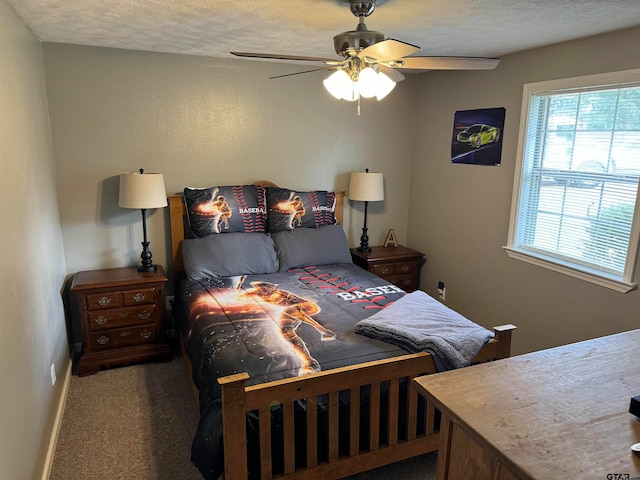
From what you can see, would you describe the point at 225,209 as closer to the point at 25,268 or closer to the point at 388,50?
the point at 25,268

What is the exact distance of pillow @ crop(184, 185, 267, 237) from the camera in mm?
3463

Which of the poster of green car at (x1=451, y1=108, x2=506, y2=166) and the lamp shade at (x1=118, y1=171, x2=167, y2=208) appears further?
the poster of green car at (x1=451, y1=108, x2=506, y2=166)

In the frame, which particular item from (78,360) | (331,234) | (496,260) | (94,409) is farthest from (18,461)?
(496,260)

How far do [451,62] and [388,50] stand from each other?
415 mm

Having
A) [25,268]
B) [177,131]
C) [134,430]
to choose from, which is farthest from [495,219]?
[25,268]

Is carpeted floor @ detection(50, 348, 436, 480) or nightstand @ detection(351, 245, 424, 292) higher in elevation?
nightstand @ detection(351, 245, 424, 292)

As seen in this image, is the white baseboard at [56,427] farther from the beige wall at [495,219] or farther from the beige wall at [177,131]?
the beige wall at [495,219]

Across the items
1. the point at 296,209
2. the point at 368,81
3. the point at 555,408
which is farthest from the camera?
the point at 296,209

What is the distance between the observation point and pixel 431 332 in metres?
2.19

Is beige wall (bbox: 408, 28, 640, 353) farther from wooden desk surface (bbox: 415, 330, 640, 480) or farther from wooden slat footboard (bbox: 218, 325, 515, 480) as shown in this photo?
wooden desk surface (bbox: 415, 330, 640, 480)

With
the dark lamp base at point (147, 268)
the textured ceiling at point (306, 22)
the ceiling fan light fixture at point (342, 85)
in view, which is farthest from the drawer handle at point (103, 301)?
the ceiling fan light fixture at point (342, 85)

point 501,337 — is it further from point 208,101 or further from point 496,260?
point 208,101

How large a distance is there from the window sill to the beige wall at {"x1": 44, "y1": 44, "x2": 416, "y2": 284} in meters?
1.60

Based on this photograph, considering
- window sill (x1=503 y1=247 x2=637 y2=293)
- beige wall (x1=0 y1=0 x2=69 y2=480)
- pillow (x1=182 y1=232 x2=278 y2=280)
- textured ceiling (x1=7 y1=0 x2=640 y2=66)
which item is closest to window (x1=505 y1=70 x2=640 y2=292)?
window sill (x1=503 y1=247 x2=637 y2=293)
